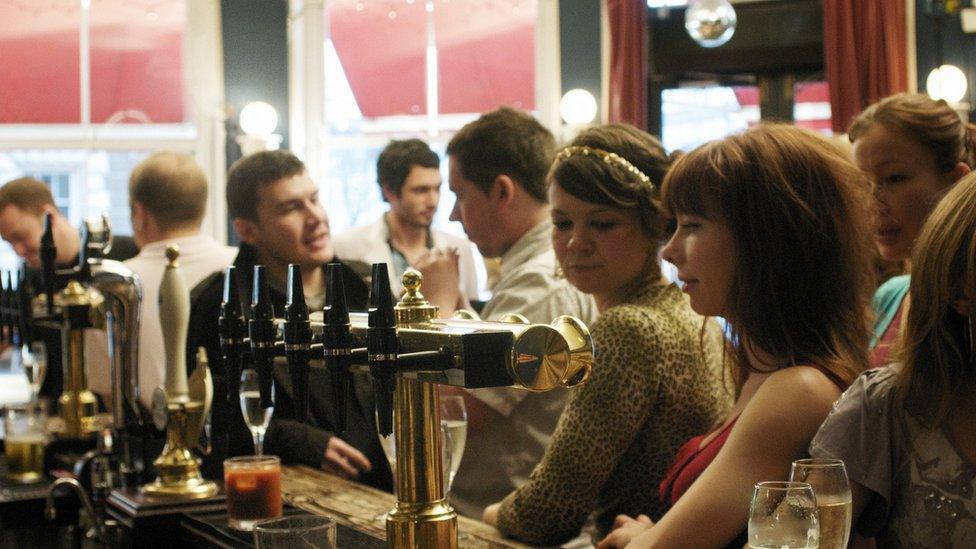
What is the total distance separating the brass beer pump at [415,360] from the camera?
1157 millimetres

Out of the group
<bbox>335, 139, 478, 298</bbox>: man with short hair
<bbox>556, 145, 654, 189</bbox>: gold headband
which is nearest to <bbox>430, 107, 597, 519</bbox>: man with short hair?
<bbox>556, 145, 654, 189</bbox>: gold headband

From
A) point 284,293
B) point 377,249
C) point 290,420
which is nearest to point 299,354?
point 290,420

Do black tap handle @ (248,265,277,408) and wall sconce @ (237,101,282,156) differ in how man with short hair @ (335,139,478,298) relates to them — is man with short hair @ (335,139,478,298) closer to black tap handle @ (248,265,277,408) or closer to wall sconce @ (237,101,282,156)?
wall sconce @ (237,101,282,156)

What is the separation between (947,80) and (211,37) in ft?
16.7

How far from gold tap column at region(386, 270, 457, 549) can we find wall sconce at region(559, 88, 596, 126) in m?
7.66

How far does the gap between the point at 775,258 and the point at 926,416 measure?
0.31m

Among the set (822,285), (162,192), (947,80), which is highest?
(947,80)

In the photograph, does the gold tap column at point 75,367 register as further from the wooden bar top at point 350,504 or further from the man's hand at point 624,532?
the man's hand at point 624,532

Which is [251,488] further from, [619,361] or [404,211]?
[404,211]

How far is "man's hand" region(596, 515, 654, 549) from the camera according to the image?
1774 millimetres

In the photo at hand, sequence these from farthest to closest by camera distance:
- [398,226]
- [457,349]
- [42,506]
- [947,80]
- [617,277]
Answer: [947,80]
[398,226]
[42,506]
[617,277]
[457,349]

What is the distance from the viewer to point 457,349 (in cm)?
117

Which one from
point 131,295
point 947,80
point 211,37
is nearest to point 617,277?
point 131,295

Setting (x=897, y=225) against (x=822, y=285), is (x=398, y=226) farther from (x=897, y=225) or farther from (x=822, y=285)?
(x=822, y=285)
